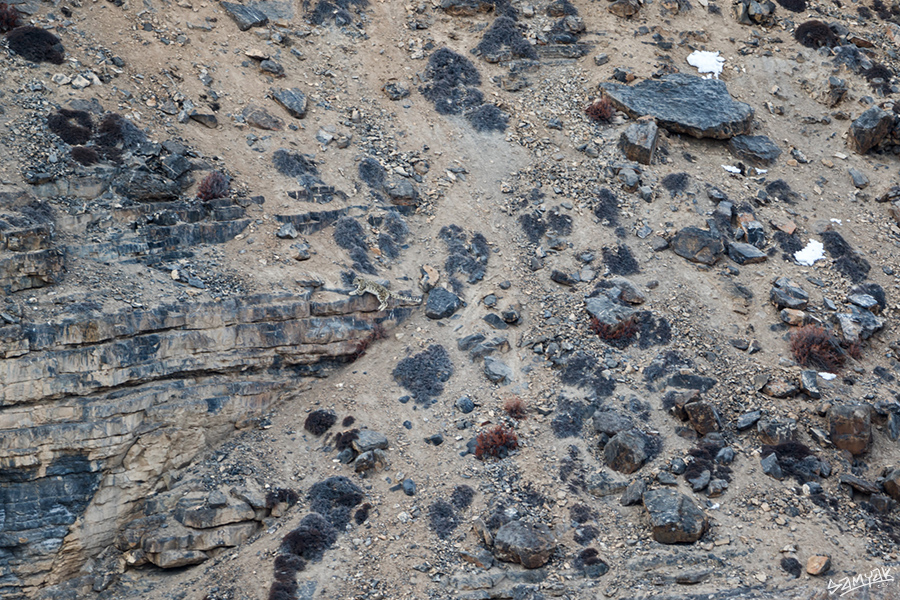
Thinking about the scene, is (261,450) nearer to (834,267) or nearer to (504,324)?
(504,324)

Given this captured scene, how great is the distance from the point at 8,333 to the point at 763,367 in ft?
89.0

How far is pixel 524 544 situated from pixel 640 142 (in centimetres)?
2127

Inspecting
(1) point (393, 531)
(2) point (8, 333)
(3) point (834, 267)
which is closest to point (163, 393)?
(2) point (8, 333)

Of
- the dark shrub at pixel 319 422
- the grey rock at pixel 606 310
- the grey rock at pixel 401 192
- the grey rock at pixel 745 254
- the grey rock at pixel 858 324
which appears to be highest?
the grey rock at pixel 745 254

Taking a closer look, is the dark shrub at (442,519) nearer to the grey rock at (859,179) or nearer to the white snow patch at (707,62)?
the grey rock at (859,179)

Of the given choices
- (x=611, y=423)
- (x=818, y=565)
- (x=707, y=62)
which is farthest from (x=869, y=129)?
(x=818, y=565)

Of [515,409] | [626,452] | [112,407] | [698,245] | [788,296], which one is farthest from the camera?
[698,245]

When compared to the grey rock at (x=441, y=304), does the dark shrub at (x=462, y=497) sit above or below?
below

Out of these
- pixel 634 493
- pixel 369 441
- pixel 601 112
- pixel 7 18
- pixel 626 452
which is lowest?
pixel 369 441

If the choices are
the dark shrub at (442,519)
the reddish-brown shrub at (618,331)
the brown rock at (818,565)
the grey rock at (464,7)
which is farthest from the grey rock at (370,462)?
the grey rock at (464,7)

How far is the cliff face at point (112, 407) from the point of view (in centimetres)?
2520

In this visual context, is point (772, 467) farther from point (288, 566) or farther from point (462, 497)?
point (288, 566)

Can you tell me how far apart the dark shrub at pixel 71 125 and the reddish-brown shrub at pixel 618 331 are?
22.1 metres

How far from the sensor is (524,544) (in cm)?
2539
